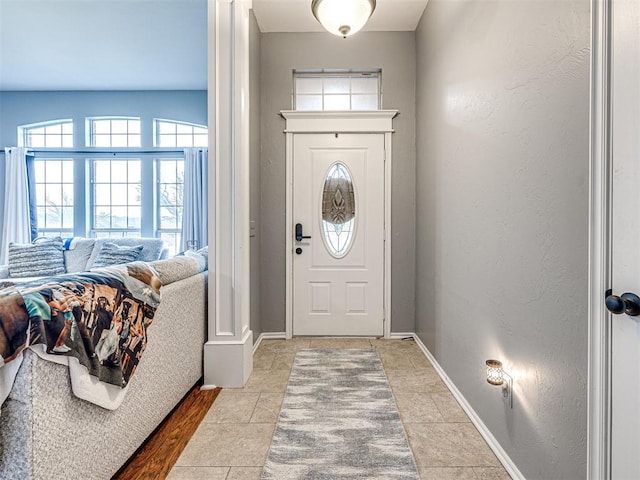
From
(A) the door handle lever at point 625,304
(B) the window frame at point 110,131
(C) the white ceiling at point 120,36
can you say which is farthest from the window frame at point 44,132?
(A) the door handle lever at point 625,304

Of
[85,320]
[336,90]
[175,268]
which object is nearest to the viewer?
[85,320]

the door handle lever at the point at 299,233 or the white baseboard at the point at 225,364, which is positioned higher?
the door handle lever at the point at 299,233

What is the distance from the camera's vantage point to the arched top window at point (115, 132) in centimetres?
494

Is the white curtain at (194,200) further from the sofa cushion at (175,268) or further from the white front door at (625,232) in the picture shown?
the white front door at (625,232)

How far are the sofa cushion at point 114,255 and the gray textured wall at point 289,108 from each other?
151 centimetres

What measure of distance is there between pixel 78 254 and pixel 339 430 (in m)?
3.60

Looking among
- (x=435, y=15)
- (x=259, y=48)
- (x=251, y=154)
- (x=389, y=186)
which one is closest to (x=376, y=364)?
(x=389, y=186)

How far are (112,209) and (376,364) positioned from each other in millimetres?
4171

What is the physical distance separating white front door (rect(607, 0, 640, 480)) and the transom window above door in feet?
8.79

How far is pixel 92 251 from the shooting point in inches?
156

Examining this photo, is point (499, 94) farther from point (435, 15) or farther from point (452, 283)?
point (435, 15)

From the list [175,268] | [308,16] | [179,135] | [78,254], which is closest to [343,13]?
[308,16]

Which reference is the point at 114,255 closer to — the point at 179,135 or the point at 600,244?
the point at 179,135

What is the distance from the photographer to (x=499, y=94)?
1.64m
